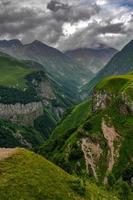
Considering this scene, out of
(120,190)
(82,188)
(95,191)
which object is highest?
(82,188)

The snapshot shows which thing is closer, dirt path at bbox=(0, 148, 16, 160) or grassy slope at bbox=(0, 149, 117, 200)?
grassy slope at bbox=(0, 149, 117, 200)

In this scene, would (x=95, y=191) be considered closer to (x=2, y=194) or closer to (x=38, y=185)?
(x=38, y=185)

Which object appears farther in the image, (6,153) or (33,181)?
(6,153)

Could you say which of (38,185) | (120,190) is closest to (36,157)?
(38,185)

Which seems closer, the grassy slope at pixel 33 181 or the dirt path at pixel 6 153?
the grassy slope at pixel 33 181

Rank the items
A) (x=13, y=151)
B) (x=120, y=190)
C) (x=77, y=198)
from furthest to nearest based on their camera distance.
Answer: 1. (x=120, y=190)
2. (x=13, y=151)
3. (x=77, y=198)

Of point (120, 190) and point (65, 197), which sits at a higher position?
point (65, 197)

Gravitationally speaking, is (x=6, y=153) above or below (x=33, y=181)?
below

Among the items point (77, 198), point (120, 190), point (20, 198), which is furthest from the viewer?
point (120, 190)
